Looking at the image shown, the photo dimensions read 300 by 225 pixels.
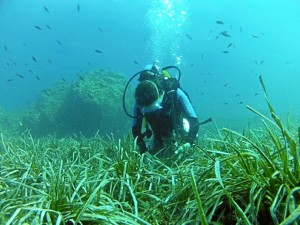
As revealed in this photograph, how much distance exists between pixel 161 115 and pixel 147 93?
573mm

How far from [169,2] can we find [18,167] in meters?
55.6

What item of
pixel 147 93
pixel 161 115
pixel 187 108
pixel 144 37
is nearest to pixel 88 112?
pixel 187 108

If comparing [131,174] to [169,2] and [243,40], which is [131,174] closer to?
[169,2]

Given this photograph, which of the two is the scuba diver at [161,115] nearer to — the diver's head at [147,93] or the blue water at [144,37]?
the diver's head at [147,93]

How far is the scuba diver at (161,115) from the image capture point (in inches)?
171

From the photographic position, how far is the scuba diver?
4.35m

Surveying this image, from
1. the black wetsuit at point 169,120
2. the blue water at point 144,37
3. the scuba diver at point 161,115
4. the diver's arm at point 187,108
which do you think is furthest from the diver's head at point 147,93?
the blue water at point 144,37

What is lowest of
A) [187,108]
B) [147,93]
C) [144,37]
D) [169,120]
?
[144,37]

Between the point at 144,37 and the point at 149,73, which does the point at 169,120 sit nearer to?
the point at 149,73

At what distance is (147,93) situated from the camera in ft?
14.1

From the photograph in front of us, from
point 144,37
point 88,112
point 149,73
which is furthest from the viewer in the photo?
point 144,37

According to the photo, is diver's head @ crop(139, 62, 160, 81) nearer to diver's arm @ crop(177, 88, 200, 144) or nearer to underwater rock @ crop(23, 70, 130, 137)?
diver's arm @ crop(177, 88, 200, 144)

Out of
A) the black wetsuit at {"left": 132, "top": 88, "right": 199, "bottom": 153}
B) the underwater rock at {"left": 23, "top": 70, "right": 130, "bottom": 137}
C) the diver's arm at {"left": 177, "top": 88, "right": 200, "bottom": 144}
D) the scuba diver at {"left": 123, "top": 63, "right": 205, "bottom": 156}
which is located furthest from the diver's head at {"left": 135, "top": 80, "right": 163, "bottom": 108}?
the underwater rock at {"left": 23, "top": 70, "right": 130, "bottom": 137}

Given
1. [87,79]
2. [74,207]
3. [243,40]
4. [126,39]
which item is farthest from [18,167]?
[243,40]
